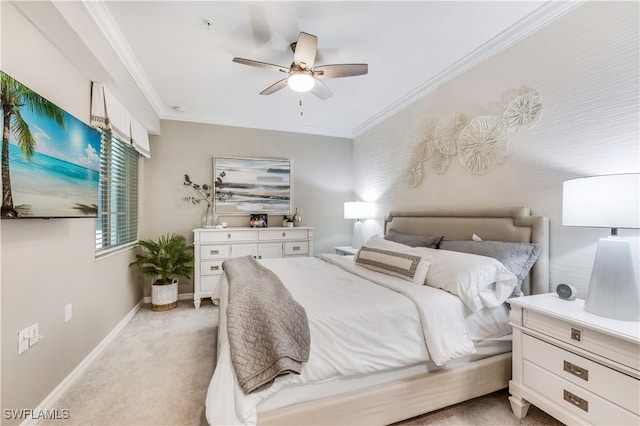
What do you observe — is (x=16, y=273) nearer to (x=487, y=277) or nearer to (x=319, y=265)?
(x=319, y=265)

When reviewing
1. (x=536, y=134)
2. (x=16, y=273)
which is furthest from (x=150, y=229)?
(x=536, y=134)

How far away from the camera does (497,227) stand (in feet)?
7.42

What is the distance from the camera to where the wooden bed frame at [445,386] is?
4.43ft

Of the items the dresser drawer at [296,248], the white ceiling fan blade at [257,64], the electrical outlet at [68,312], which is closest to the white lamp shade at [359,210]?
the dresser drawer at [296,248]

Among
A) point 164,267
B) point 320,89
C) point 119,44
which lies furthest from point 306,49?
point 164,267

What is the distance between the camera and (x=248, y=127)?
425 cm

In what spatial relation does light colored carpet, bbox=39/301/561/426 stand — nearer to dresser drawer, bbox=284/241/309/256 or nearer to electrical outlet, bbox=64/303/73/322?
electrical outlet, bbox=64/303/73/322

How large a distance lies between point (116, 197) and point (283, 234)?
201cm

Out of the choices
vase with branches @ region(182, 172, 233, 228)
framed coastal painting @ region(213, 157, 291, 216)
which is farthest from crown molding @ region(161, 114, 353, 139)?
vase with branches @ region(182, 172, 233, 228)

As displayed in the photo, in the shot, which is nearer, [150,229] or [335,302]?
[335,302]

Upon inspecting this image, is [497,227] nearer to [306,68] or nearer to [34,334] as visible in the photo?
[306,68]

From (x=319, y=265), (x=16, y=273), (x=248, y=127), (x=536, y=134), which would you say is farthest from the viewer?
(x=248, y=127)

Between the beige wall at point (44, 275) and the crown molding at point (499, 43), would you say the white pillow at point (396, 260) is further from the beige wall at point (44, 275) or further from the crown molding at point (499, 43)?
the beige wall at point (44, 275)

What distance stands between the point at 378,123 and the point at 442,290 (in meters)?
2.85
